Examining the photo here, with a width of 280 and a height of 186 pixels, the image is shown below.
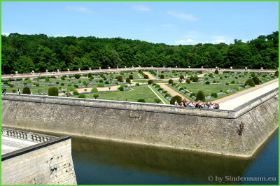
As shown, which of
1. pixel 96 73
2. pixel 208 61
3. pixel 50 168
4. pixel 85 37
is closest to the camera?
pixel 50 168

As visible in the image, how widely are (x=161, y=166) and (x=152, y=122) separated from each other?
15.8 feet

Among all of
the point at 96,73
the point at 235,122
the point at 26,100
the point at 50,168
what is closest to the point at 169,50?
the point at 96,73

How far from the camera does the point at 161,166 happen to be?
888 inches

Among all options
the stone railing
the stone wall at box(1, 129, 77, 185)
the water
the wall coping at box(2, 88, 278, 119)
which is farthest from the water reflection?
the stone railing

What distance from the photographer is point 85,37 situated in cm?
11031

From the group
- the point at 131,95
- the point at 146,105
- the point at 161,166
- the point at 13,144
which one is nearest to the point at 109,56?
the point at 131,95

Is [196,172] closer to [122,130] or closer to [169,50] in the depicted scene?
[122,130]

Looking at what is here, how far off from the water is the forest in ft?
148

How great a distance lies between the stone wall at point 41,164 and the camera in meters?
14.5

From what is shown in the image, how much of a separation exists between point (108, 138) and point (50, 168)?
1175 cm

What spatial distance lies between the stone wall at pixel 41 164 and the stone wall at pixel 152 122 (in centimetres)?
987

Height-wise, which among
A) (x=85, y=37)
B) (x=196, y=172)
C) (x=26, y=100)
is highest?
(x=85, y=37)

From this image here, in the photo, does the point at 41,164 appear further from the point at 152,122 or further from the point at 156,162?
the point at 152,122

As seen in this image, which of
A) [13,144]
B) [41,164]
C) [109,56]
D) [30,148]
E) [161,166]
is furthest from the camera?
[109,56]
